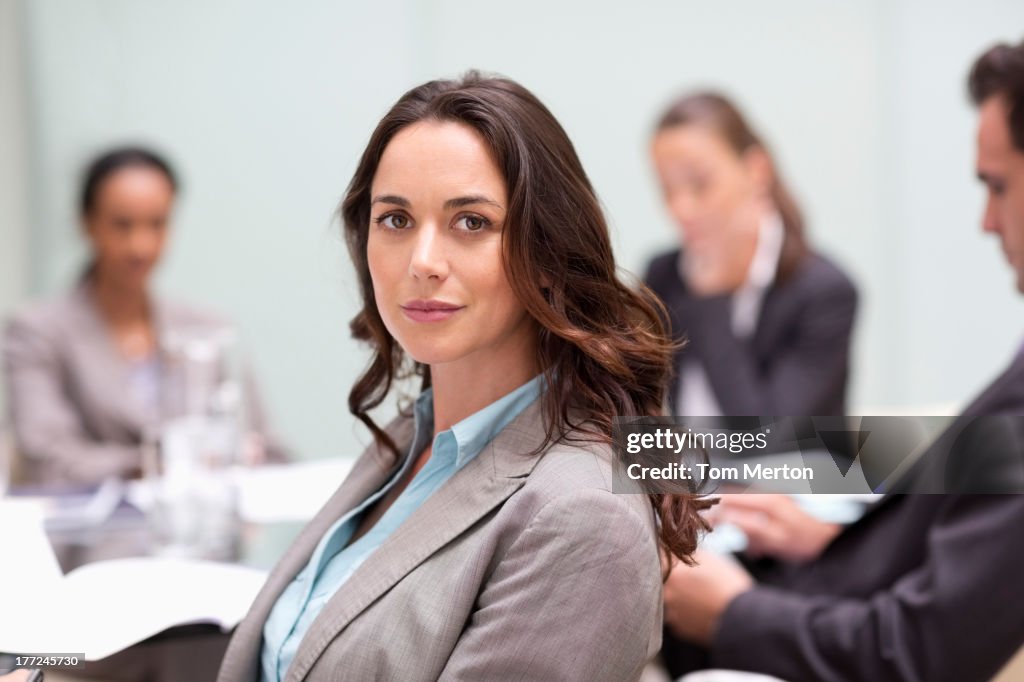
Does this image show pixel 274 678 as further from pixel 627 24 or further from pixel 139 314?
pixel 627 24

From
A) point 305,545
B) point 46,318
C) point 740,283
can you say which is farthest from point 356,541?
point 740,283

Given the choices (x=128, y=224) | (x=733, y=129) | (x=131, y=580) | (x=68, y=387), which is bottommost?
(x=68, y=387)

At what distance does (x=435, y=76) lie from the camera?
4.43m

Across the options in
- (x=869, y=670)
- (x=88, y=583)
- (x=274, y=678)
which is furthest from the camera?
(x=869, y=670)

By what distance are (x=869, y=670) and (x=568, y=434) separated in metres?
0.84

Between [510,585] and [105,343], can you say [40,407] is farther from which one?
[510,585]

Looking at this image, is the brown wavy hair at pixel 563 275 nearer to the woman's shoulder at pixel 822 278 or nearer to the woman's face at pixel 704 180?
the woman's shoulder at pixel 822 278

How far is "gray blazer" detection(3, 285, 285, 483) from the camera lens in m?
3.33

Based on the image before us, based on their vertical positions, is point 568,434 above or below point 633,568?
above

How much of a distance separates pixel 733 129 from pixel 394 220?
2565mm

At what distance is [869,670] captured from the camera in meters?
1.80

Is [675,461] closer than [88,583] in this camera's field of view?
Yes

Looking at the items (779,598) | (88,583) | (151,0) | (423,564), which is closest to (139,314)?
(151,0)

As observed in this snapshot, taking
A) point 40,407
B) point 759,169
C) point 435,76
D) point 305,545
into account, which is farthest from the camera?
point 435,76
